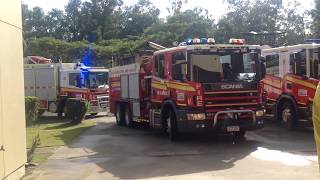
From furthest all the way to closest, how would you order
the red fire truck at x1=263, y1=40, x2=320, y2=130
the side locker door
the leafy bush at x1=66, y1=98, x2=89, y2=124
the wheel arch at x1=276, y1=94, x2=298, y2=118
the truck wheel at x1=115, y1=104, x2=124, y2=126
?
the leafy bush at x1=66, y1=98, x2=89, y2=124 → the truck wheel at x1=115, y1=104, x2=124, y2=126 → the side locker door → the wheel arch at x1=276, y1=94, x2=298, y2=118 → the red fire truck at x1=263, y1=40, x2=320, y2=130

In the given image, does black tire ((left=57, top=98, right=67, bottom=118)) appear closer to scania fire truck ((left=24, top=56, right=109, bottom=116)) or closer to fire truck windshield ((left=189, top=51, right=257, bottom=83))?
scania fire truck ((left=24, top=56, right=109, bottom=116))

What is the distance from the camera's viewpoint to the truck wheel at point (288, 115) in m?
17.8

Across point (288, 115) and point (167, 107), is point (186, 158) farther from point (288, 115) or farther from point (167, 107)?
point (288, 115)

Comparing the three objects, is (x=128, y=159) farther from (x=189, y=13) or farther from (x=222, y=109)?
(x=189, y=13)

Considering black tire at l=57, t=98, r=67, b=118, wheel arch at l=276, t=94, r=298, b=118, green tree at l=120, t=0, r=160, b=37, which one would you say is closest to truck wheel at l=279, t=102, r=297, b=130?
wheel arch at l=276, t=94, r=298, b=118

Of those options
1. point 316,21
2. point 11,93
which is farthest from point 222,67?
point 316,21

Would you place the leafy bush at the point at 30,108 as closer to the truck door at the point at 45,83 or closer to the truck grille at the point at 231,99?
the truck door at the point at 45,83

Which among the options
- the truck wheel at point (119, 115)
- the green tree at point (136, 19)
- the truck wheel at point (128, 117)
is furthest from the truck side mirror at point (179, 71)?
the green tree at point (136, 19)

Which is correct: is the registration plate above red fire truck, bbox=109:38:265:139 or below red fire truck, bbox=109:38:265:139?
below

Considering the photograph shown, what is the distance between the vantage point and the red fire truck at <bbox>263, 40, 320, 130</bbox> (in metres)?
16.9

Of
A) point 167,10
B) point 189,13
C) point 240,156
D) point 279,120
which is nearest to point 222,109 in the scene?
point 240,156

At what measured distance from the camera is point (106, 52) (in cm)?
5481

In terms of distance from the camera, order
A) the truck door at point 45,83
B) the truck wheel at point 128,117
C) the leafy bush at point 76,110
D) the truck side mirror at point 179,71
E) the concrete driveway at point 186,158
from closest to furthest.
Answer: the concrete driveway at point 186,158
the truck side mirror at point 179,71
the truck wheel at point 128,117
the leafy bush at point 76,110
the truck door at point 45,83

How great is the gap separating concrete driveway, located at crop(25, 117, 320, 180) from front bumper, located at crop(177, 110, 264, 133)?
17.5 inches
